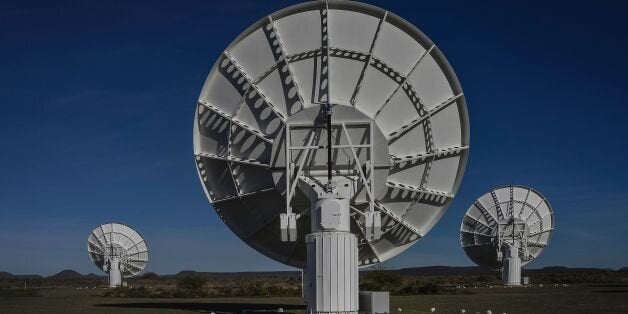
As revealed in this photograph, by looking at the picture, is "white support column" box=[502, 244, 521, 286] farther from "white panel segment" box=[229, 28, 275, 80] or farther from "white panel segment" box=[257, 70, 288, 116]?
"white panel segment" box=[229, 28, 275, 80]

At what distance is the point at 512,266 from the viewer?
2803 inches

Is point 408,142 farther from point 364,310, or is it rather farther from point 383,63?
point 364,310

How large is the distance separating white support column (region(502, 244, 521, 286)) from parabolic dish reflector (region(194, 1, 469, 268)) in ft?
135

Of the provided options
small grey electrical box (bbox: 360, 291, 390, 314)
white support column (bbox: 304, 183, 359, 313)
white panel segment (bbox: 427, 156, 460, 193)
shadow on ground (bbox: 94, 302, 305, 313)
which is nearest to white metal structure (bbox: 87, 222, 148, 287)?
shadow on ground (bbox: 94, 302, 305, 313)

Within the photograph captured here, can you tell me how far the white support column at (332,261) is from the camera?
86.8ft

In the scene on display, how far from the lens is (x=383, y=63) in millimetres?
29125

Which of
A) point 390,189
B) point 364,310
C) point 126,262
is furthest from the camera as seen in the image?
point 126,262

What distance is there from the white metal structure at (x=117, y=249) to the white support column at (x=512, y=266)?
38713mm

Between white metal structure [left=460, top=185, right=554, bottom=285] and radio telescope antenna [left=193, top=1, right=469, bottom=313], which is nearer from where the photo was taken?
radio telescope antenna [left=193, top=1, right=469, bottom=313]

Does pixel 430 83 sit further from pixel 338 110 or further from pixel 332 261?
pixel 332 261

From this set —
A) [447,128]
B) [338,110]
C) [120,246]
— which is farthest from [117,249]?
[447,128]

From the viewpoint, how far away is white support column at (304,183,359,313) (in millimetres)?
26453

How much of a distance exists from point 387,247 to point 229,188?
788 centimetres

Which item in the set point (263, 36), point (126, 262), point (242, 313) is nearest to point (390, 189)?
point (263, 36)
